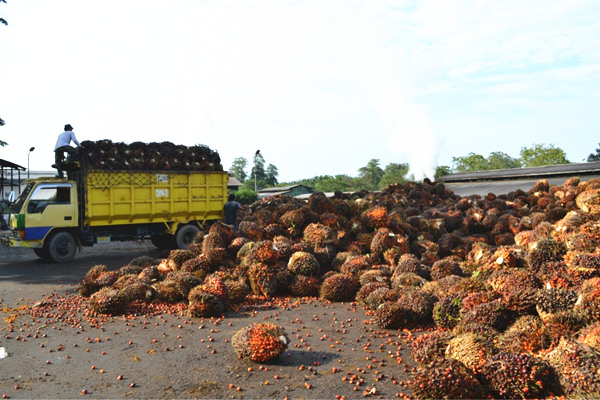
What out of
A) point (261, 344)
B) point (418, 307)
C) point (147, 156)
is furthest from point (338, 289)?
point (147, 156)

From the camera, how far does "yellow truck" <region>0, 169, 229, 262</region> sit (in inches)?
582

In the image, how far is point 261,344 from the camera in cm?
580

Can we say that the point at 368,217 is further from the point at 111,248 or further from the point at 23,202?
the point at 111,248

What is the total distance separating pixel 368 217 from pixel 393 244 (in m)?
1.49

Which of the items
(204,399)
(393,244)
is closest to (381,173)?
(393,244)

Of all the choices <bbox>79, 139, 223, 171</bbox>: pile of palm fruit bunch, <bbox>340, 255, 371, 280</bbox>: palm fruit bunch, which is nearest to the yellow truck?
<bbox>79, 139, 223, 171</bbox>: pile of palm fruit bunch

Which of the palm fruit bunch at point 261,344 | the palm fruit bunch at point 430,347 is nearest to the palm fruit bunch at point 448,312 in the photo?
the palm fruit bunch at point 430,347

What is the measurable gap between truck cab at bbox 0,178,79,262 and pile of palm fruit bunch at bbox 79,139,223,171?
1118mm

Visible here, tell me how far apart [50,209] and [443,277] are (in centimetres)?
1200

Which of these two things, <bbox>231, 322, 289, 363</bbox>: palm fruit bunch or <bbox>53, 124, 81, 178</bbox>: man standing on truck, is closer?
<bbox>231, 322, 289, 363</bbox>: palm fruit bunch

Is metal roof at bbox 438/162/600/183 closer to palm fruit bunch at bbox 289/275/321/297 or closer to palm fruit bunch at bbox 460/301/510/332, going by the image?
palm fruit bunch at bbox 289/275/321/297

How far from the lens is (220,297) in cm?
829

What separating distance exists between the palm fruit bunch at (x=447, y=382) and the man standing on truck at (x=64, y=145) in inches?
533

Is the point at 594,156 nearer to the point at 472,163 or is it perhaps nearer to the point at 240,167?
the point at 472,163
